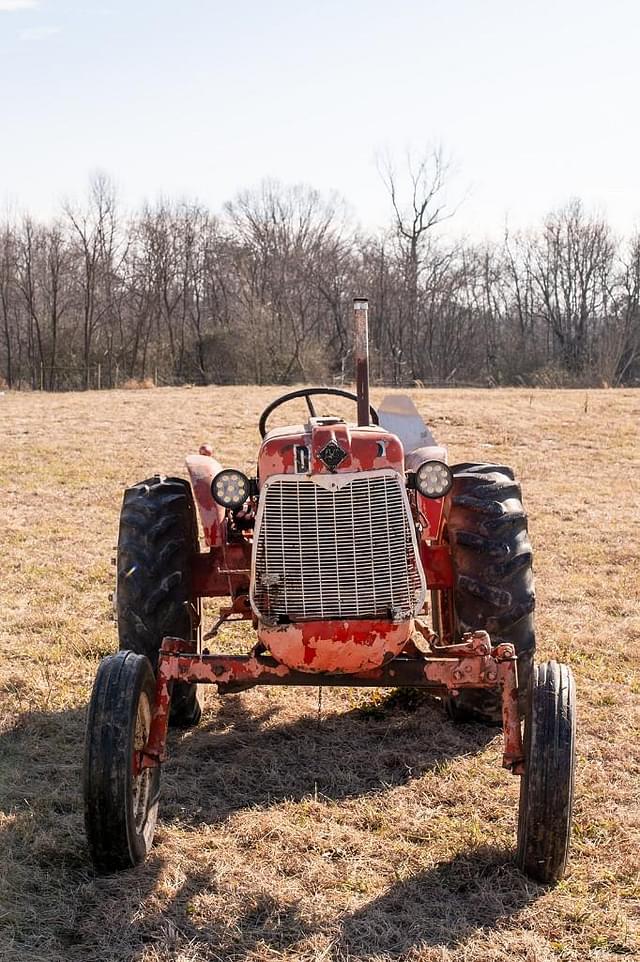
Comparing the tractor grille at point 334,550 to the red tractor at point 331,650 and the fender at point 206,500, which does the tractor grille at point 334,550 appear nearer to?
the red tractor at point 331,650

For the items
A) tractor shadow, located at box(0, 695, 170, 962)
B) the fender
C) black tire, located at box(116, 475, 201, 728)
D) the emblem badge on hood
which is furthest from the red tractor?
the fender

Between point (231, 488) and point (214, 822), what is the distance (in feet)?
4.23

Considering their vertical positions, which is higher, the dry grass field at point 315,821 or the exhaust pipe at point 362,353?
the exhaust pipe at point 362,353

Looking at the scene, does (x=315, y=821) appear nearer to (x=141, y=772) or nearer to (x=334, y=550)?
(x=141, y=772)

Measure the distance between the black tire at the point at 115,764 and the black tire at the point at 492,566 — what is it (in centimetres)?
153

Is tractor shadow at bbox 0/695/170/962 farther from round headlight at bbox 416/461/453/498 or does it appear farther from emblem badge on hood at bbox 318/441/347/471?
A: round headlight at bbox 416/461/453/498

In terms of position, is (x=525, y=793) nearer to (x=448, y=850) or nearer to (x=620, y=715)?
(x=448, y=850)

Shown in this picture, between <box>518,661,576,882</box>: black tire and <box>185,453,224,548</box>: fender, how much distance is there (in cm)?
179

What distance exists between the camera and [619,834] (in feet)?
12.1

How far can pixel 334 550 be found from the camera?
341cm

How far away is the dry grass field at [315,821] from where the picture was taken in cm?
309

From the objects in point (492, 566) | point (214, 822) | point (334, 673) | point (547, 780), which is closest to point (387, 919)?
point (547, 780)

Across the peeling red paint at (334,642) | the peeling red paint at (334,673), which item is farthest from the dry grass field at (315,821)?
the peeling red paint at (334,642)

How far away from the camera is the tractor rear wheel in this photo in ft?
14.2
